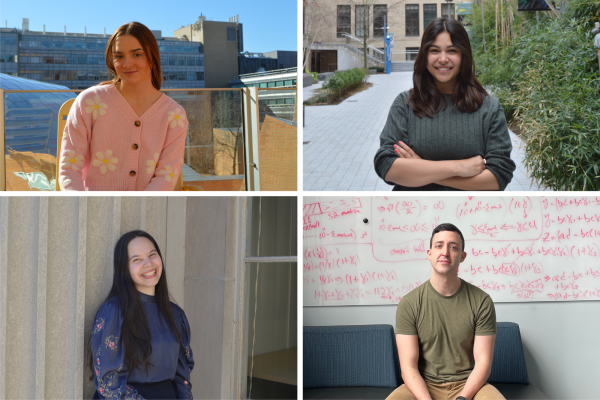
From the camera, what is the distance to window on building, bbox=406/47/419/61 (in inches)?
68.2

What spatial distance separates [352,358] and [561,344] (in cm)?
104

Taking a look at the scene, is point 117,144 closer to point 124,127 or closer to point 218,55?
point 124,127

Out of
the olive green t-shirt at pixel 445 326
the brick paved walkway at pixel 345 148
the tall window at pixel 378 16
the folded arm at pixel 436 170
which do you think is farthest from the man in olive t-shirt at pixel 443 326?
the tall window at pixel 378 16

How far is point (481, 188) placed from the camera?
5.43 ft

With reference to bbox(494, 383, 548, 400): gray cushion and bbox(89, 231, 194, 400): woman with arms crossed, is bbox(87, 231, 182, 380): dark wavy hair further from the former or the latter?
bbox(494, 383, 548, 400): gray cushion

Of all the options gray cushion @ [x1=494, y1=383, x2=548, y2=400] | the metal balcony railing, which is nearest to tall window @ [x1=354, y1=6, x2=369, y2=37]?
the metal balcony railing

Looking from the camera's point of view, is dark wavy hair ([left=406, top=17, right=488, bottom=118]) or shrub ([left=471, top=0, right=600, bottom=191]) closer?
dark wavy hair ([left=406, top=17, right=488, bottom=118])

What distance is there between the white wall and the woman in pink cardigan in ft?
5.94

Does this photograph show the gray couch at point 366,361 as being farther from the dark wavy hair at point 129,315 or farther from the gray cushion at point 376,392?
the dark wavy hair at point 129,315

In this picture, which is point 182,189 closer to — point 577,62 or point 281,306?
point 281,306

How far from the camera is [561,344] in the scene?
2496 mm

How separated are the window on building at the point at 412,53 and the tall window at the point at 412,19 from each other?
0.22 feet

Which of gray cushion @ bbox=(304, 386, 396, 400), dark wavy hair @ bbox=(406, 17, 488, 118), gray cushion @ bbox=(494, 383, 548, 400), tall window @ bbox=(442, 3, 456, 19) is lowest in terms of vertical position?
gray cushion @ bbox=(304, 386, 396, 400)

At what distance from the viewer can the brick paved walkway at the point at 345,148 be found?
2.18 m
